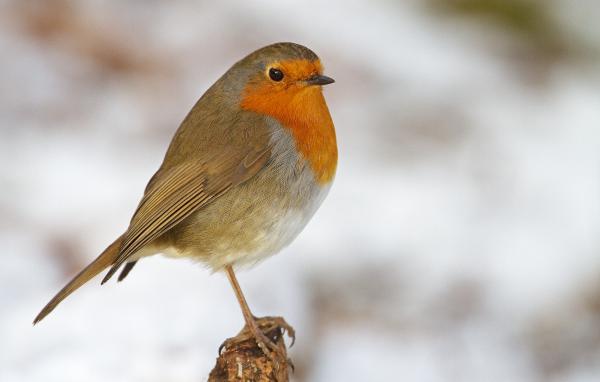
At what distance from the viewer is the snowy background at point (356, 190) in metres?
4.29

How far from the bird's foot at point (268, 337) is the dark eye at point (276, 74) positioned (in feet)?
2.81

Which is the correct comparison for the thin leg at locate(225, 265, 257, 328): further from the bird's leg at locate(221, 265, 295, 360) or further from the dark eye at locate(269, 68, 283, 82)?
the dark eye at locate(269, 68, 283, 82)

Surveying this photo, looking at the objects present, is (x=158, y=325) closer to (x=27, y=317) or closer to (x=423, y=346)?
(x=27, y=317)

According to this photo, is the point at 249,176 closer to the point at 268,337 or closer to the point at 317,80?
the point at 317,80

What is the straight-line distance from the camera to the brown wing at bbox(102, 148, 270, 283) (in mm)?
3376

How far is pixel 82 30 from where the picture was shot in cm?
638

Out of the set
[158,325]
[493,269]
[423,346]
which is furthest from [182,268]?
[493,269]

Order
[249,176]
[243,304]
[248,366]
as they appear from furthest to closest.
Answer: [243,304] → [249,176] → [248,366]

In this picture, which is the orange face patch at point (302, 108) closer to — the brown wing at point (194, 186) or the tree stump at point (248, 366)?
the brown wing at point (194, 186)

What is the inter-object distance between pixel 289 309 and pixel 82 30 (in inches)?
112

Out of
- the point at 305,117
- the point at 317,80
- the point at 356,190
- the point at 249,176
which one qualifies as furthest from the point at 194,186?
the point at 356,190

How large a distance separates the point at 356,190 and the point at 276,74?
1.90m

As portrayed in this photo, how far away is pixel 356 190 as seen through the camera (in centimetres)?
527

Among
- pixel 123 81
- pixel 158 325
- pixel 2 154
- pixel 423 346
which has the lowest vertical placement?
pixel 423 346
